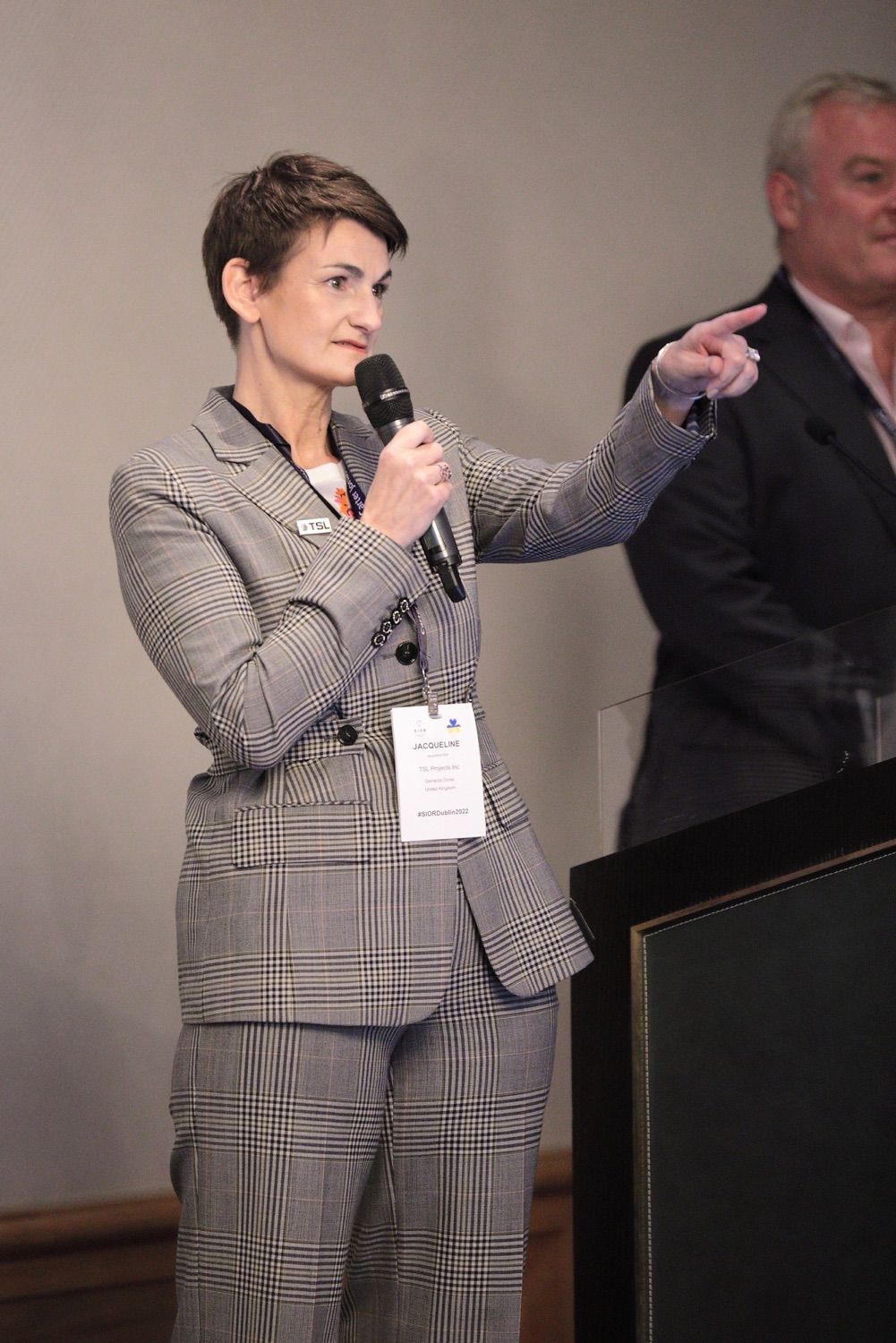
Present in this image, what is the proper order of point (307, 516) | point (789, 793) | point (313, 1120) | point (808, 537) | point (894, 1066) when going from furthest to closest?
point (808, 537) → point (789, 793) → point (894, 1066) → point (307, 516) → point (313, 1120)

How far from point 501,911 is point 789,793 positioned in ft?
1.68

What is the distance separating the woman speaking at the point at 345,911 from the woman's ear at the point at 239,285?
0.17 meters

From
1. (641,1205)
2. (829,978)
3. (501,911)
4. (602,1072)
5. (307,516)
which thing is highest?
(307,516)

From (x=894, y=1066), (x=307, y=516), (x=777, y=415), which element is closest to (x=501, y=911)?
(x=307, y=516)

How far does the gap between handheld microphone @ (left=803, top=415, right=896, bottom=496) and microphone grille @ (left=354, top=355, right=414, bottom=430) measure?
1.60m

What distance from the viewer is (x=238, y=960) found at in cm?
138

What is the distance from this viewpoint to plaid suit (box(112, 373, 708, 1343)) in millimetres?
1365

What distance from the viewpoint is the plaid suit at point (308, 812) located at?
137cm

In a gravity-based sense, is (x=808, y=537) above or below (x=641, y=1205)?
above

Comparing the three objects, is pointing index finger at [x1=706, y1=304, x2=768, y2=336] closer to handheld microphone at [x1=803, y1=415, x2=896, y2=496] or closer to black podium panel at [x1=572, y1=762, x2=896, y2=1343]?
black podium panel at [x1=572, y1=762, x2=896, y2=1343]

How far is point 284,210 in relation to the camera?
63.2 inches

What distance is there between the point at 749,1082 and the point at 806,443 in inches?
59.7

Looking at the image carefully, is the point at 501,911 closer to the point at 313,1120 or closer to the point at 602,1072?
the point at 313,1120

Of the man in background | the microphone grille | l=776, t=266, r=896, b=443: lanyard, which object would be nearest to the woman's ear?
the microphone grille
